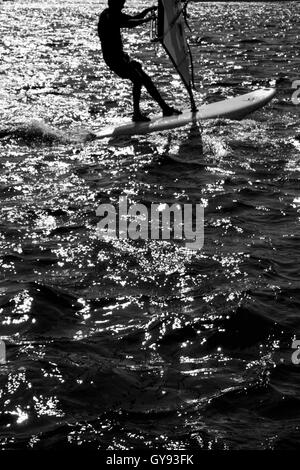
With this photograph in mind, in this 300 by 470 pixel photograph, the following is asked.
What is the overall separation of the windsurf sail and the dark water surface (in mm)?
1481

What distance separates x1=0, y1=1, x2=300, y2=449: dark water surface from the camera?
5.08m

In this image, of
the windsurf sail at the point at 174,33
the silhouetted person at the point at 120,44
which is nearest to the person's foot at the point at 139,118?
the silhouetted person at the point at 120,44

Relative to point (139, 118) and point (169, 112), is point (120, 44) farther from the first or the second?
point (169, 112)

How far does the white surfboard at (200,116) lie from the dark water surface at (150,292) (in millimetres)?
229

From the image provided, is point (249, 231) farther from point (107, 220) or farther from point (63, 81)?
point (63, 81)

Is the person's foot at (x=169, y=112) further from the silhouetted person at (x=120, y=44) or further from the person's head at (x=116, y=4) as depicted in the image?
the person's head at (x=116, y=4)

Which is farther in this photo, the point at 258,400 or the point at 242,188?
the point at 242,188

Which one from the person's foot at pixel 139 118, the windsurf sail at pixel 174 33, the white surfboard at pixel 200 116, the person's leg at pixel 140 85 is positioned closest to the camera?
the windsurf sail at pixel 174 33

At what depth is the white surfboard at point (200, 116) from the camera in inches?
513

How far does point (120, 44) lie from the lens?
1291 centimetres

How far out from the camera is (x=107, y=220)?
876cm

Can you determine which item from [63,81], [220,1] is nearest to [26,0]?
[220,1]

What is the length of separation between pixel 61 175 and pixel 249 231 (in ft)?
11.0

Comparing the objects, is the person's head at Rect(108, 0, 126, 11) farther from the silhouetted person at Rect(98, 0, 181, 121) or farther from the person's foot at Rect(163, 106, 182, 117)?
the person's foot at Rect(163, 106, 182, 117)
